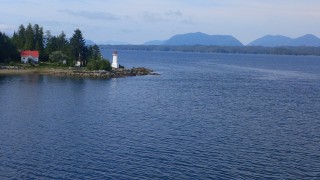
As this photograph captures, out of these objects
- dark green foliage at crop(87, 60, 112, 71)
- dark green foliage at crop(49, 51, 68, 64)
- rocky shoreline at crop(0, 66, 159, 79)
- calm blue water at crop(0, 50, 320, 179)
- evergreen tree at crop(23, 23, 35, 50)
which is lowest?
calm blue water at crop(0, 50, 320, 179)

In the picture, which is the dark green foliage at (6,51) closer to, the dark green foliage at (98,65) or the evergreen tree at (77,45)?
the evergreen tree at (77,45)

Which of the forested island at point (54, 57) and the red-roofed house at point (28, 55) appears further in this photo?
the red-roofed house at point (28, 55)

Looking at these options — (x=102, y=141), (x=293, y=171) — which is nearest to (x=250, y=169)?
(x=293, y=171)

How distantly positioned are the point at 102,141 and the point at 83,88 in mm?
33092

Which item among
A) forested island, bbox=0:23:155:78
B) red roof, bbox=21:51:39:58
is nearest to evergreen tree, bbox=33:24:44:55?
forested island, bbox=0:23:155:78

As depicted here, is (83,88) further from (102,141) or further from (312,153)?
(312,153)

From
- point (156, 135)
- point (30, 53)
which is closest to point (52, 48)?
point (30, 53)

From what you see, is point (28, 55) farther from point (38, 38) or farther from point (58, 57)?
point (38, 38)

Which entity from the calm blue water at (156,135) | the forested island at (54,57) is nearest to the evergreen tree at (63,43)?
the forested island at (54,57)

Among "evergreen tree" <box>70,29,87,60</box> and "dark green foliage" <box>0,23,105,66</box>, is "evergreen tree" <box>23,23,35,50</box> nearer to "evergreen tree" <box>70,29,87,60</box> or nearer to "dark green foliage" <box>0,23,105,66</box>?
"dark green foliage" <box>0,23,105,66</box>

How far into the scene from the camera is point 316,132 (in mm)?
35969

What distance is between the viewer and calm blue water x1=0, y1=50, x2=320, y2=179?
83.9ft

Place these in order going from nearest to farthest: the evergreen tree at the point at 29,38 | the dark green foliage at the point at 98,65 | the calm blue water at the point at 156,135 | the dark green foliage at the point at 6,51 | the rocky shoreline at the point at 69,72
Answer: the calm blue water at the point at 156,135 < the rocky shoreline at the point at 69,72 < the dark green foliage at the point at 98,65 < the dark green foliage at the point at 6,51 < the evergreen tree at the point at 29,38

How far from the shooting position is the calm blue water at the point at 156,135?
83.9ft
